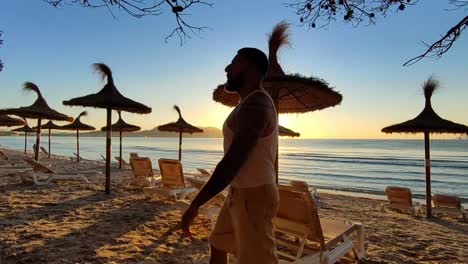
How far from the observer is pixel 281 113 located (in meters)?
7.75

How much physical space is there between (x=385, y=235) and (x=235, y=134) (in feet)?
15.2

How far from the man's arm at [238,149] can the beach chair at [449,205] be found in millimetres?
9482

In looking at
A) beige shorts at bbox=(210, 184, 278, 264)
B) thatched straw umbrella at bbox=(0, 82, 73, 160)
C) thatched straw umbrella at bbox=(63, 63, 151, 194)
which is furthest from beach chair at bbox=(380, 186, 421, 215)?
thatched straw umbrella at bbox=(0, 82, 73, 160)

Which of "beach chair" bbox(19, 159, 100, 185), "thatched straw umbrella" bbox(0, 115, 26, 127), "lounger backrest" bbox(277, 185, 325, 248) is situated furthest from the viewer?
"thatched straw umbrella" bbox(0, 115, 26, 127)

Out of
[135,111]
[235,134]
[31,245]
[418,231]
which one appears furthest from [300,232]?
[135,111]

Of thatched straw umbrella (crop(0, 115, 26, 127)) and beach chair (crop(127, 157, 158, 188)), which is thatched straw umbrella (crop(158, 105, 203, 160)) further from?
thatched straw umbrella (crop(0, 115, 26, 127))

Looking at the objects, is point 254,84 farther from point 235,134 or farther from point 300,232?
point 300,232

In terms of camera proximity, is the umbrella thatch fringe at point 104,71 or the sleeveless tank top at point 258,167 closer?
the sleeveless tank top at point 258,167

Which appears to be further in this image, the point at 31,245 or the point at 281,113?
the point at 281,113

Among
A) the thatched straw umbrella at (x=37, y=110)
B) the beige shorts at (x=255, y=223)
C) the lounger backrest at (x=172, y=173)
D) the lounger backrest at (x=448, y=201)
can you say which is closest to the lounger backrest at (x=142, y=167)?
the lounger backrest at (x=172, y=173)

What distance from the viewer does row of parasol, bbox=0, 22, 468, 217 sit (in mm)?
5387

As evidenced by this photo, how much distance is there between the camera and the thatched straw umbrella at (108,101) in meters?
7.33

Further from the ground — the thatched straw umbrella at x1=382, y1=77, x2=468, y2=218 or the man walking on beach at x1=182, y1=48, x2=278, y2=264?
the thatched straw umbrella at x1=382, y1=77, x2=468, y2=218

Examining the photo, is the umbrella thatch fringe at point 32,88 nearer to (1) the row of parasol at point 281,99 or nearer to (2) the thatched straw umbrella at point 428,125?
(1) the row of parasol at point 281,99
